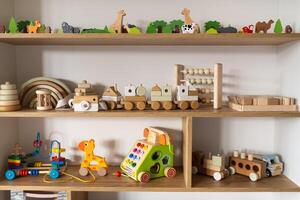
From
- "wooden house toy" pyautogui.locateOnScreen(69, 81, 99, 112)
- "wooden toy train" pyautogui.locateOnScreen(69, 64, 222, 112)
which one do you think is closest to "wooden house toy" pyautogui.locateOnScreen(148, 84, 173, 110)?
"wooden toy train" pyautogui.locateOnScreen(69, 64, 222, 112)

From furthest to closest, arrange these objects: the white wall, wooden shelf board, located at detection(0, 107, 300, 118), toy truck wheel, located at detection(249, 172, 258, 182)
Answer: the white wall, toy truck wheel, located at detection(249, 172, 258, 182), wooden shelf board, located at detection(0, 107, 300, 118)

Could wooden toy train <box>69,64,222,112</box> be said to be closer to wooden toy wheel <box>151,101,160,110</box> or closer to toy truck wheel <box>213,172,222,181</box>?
wooden toy wheel <box>151,101,160,110</box>

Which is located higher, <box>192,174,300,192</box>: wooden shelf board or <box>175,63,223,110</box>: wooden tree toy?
<box>175,63,223,110</box>: wooden tree toy

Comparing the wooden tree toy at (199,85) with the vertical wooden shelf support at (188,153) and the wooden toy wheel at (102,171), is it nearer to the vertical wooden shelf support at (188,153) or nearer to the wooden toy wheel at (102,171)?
the vertical wooden shelf support at (188,153)

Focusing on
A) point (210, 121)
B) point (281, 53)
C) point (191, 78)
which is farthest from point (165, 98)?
point (281, 53)

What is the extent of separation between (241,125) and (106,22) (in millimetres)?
785

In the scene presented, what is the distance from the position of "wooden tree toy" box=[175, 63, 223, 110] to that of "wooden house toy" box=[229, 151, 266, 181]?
0.89 feet

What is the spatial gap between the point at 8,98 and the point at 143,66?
58cm

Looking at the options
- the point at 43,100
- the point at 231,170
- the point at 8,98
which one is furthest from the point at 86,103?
the point at 231,170

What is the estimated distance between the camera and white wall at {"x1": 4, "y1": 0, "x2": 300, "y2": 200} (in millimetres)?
1293

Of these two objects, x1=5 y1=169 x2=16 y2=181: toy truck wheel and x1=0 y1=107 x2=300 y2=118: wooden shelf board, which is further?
x1=5 y1=169 x2=16 y2=181: toy truck wheel

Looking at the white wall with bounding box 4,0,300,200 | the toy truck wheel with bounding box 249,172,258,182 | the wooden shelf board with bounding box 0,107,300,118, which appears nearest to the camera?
the wooden shelf board with bounding box 0,107,300,118

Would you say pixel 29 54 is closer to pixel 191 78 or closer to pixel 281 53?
pixel 191 78

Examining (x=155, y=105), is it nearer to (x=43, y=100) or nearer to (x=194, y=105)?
(x=194, y=105)
